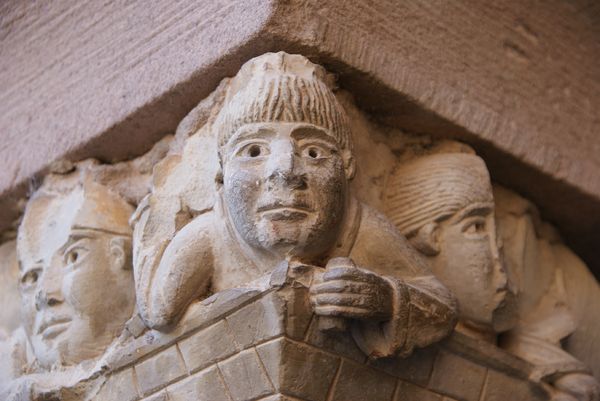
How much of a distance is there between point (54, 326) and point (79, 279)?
4.9 inches

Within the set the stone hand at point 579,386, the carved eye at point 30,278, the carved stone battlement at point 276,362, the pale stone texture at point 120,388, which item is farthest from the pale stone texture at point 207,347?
the stone hand at point 579,386

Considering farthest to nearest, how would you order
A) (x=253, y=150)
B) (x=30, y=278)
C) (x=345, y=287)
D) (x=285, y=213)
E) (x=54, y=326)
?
(x=30, y=278) < (x=54, y=326) < (x=253, y=150) < (x=285, y=213) < (x=345, y=287)

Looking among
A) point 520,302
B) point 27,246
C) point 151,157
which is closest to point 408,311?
point 520,302

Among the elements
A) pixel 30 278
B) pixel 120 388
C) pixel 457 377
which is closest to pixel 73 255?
pixel 30 278

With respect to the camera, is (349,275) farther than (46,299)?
No

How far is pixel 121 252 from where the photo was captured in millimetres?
2488

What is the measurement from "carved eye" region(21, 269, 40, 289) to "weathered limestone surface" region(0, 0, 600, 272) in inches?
10.9

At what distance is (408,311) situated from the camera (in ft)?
6.68

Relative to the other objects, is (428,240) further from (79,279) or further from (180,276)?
(79,279)

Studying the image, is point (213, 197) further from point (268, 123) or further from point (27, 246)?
point (27, 246)

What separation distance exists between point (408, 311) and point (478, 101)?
0.73 meters

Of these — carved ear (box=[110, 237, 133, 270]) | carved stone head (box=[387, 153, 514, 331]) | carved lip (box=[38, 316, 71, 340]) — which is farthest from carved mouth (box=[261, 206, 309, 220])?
carved lip (box=[38, 316, 71, 340])

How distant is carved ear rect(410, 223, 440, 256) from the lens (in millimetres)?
2395

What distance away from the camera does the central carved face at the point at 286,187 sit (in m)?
2.06
